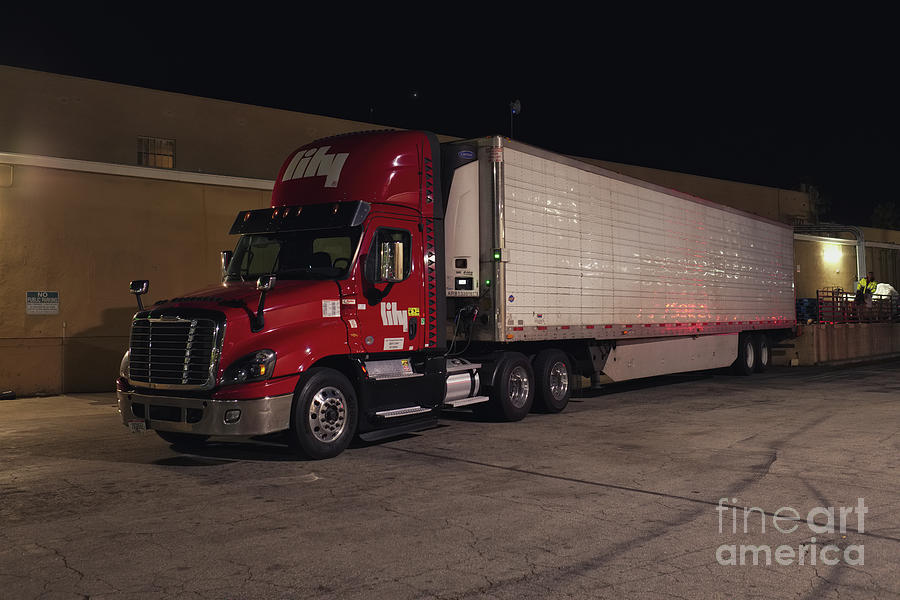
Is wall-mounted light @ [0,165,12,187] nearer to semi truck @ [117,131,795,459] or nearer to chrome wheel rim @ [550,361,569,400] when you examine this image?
semi truck @ [117,131,795,459]

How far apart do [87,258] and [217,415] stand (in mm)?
10495

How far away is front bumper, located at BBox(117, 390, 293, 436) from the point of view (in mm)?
8289

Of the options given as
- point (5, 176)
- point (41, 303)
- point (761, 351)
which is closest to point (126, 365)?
point (41, 303)

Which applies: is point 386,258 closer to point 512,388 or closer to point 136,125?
point 512,388

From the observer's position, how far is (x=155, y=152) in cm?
2181

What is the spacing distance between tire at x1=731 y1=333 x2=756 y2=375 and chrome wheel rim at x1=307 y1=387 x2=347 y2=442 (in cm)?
1396

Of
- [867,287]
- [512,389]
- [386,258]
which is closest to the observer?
[386,258]

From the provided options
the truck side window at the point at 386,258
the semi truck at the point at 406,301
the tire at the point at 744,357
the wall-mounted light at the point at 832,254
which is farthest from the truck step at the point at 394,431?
the wall-mounted light at the point at 832,254

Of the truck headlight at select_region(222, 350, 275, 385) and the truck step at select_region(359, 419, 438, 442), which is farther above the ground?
the truck headlight at select_region(222, 350, 275, 385)

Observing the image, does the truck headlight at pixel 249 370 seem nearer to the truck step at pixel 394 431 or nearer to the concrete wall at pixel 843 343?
the truck step at pixel 394 431

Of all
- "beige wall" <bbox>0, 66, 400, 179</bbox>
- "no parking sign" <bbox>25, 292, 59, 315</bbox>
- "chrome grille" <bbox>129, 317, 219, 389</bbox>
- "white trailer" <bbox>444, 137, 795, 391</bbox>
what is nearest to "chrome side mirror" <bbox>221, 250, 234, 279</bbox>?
"chrome grille" <bbox>129, 317, 219, 389</bbox>

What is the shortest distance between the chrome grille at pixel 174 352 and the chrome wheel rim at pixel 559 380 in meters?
6.14

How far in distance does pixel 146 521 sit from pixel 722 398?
11.3m

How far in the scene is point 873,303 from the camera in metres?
29.6
